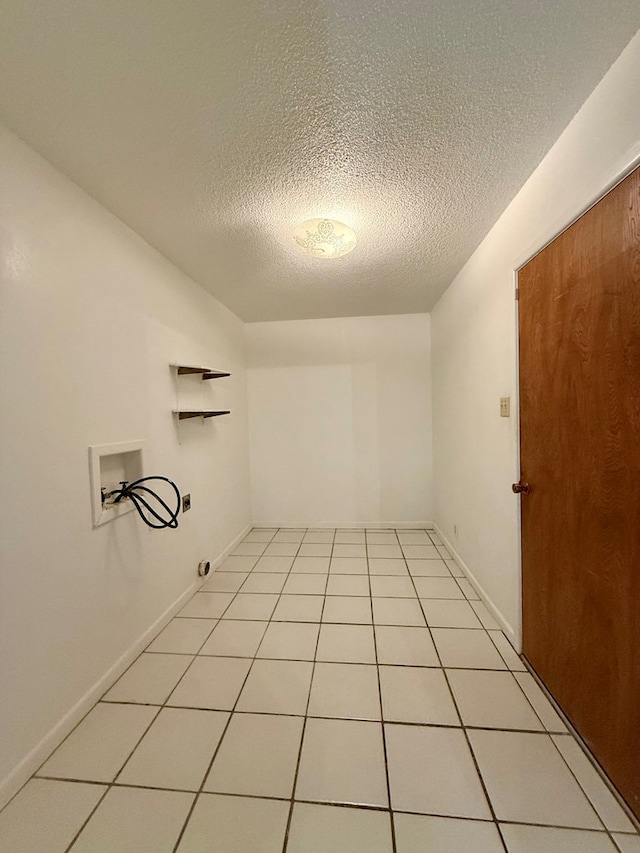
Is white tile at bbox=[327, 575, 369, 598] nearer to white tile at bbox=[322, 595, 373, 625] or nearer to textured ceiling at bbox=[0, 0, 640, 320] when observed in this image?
white tile at bbox=[322, 595, 373, 625]

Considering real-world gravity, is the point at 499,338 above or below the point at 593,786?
above

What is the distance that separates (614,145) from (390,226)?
1012 mm

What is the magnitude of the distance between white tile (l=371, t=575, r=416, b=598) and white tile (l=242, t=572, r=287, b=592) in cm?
69

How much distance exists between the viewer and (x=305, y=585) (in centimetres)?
235

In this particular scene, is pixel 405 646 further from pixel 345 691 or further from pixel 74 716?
pixel 74 716

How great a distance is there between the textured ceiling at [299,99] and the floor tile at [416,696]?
231 cm

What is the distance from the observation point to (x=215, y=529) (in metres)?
2.70

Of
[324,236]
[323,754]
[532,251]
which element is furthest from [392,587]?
[324,236]

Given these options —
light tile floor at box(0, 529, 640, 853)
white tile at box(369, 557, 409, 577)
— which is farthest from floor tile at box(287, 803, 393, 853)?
white tile at box(369, 557, 409, 577)

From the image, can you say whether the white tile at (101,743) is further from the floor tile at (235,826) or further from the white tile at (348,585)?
the white tile at (348,585)

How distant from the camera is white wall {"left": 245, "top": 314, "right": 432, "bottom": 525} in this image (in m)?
3.44

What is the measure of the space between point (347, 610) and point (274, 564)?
0.89 meters

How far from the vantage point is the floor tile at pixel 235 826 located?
0.92 metres

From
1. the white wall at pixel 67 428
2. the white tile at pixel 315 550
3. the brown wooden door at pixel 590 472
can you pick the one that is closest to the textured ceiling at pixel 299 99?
the white wall at pixel 67 428
